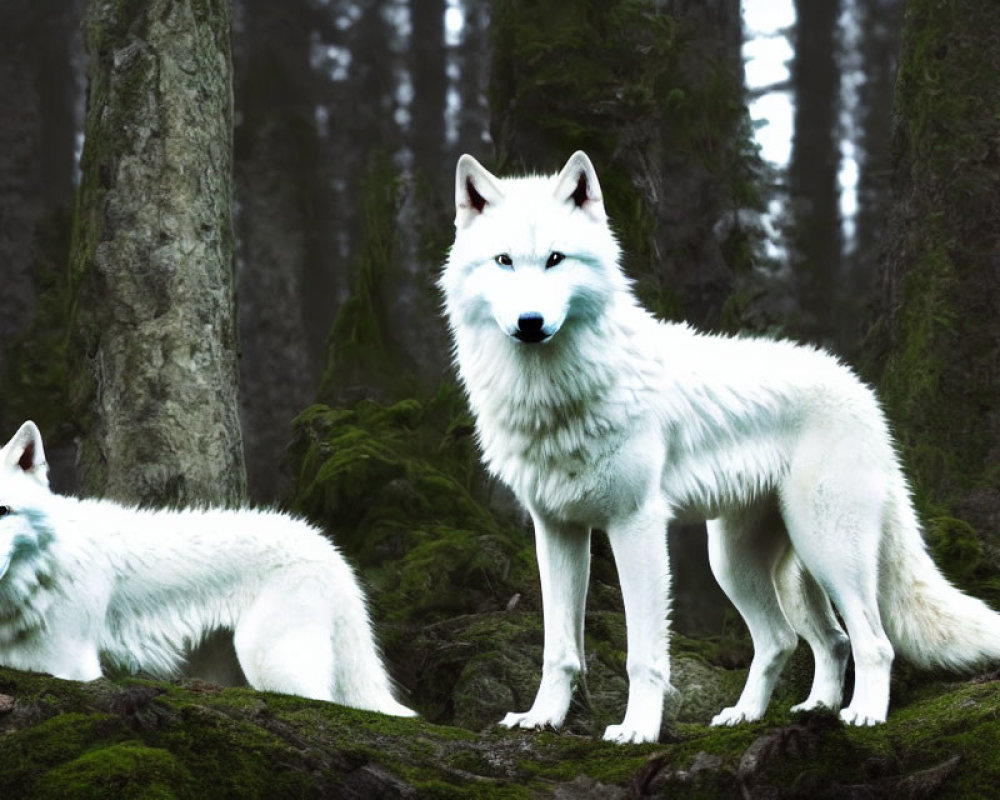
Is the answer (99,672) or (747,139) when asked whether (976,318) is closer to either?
(747,139)

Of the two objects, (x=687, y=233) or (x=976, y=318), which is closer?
(x=976, y=318)

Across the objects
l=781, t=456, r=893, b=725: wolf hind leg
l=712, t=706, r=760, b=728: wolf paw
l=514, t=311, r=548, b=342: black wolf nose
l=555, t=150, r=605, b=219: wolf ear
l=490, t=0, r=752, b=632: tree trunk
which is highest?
l=490, t=0, r=752, b=632: tree trunk

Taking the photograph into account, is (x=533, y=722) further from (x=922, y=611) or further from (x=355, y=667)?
(x=922, y=611)

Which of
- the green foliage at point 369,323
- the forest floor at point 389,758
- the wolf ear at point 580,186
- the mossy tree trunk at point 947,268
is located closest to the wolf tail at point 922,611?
the forest floor at point 389,758

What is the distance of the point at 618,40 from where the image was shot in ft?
35.8

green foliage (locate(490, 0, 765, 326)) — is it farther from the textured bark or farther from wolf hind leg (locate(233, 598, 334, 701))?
wolf hind leg (locate(233, 598, 334, 701))

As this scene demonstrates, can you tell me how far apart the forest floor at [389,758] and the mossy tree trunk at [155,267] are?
3.22 metres

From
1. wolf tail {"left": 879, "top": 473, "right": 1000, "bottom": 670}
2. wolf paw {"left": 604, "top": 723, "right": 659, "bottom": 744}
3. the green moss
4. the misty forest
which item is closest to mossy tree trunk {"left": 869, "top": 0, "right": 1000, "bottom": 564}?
the misty forest

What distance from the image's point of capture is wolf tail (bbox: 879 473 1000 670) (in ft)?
19.9

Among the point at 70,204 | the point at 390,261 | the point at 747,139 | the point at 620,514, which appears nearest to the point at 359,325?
the point at 390,261

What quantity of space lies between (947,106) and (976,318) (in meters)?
1.72

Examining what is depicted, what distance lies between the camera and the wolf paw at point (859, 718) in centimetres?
542

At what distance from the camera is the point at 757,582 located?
6285 millimetres

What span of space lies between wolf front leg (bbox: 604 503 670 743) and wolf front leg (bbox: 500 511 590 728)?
25cm
